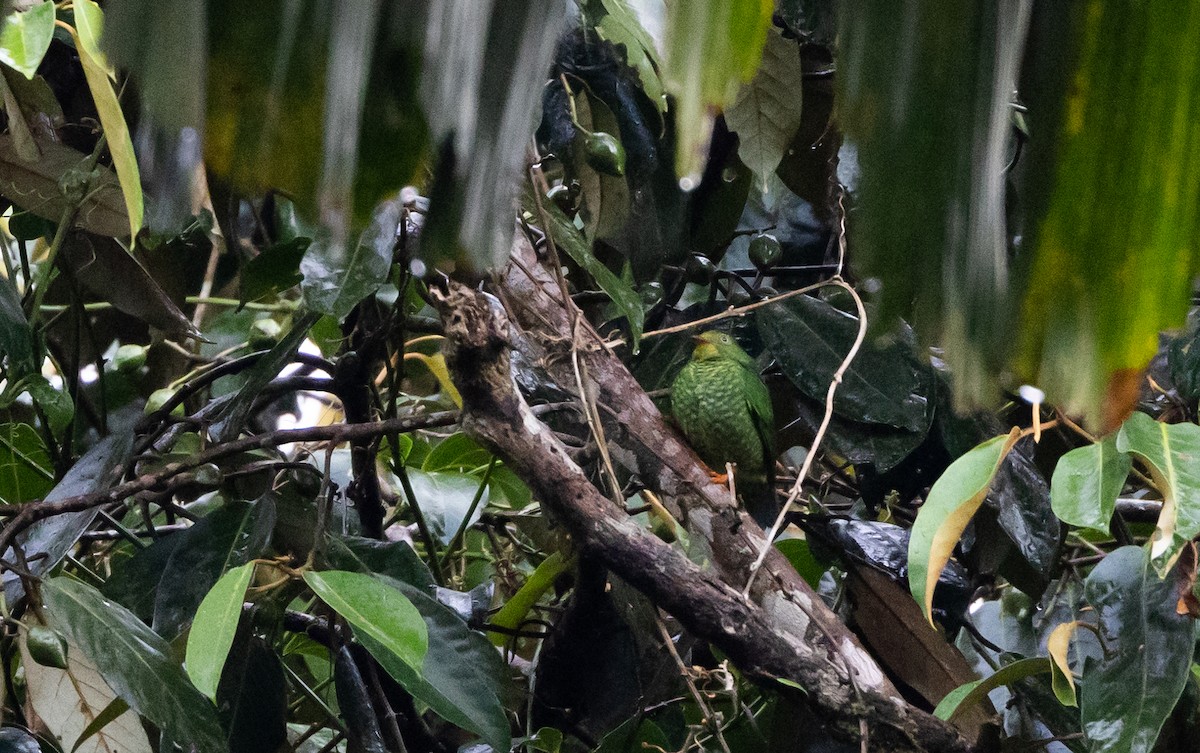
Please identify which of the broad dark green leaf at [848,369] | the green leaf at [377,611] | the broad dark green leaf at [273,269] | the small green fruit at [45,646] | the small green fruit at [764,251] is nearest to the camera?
the green leaf at [377,611]

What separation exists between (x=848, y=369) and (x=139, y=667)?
3.02 ft

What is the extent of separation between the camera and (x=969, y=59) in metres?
0.30

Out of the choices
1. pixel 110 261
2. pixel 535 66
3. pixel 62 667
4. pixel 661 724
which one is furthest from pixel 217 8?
pixel 661 724

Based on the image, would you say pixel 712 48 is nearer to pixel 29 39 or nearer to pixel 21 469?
pixel 29 39

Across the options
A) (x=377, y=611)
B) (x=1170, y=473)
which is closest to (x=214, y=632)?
(x=377, y=611)

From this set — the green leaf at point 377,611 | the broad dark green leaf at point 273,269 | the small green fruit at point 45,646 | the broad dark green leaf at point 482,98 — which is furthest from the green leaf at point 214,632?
the broad dark green leaf at point 482,98

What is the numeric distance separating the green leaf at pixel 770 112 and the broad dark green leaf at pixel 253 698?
2.87ft

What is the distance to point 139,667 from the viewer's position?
106cm

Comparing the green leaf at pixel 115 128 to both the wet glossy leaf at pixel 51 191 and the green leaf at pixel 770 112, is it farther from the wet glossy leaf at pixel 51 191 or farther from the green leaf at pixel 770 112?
the green leaf at pixel 770 112

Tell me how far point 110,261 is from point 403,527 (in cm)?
74

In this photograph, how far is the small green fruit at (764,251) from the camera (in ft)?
5.20

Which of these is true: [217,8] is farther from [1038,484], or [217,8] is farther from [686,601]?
[1038,484]

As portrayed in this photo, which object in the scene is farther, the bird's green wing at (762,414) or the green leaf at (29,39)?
the bird's green wing at (762,414)

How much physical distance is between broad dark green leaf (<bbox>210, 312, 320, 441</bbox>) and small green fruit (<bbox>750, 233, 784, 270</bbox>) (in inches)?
26.9
